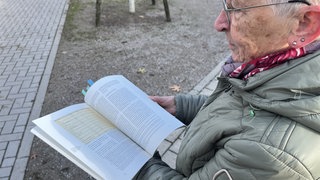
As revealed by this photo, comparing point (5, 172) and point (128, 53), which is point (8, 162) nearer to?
point (5, 172)

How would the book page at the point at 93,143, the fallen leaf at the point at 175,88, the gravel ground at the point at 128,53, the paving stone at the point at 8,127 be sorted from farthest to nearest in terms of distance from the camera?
the fallen leaf at the point at 175,88, the gravel ground at the point at 128,53, the paving stone at the point at 8,127, the book page at the point at 93,143

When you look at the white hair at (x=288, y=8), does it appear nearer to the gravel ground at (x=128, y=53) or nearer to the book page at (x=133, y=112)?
the book page at (x=133, y=112)

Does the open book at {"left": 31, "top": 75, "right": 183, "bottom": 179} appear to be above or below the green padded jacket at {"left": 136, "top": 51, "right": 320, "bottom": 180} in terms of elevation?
below

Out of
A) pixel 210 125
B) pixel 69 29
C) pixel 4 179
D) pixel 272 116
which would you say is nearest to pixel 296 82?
pixel 272 116

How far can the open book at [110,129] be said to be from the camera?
4.88 ft

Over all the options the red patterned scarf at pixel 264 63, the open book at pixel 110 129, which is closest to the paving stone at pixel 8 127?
the open book at pixel 110 129

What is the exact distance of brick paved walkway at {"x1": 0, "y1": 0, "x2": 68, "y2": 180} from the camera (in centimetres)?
311

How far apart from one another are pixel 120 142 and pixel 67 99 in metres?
2.49

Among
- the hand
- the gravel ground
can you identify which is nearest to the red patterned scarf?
the hand

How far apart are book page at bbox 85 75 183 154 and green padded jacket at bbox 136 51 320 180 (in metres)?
0.48

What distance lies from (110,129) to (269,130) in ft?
3.12

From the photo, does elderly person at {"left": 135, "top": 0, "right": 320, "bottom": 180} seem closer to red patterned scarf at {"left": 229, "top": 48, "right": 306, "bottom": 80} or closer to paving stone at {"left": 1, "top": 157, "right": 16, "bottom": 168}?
red patterned scarf at {"left": 229, "top": 48, "right": 306, "bottom": 80}

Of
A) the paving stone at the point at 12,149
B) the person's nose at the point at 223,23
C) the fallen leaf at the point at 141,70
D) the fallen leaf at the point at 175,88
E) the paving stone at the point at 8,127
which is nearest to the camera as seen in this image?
the person's nose at the point at 223,23

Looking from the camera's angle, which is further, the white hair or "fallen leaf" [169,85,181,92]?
"fallen leaf" [169,85,181,92]
